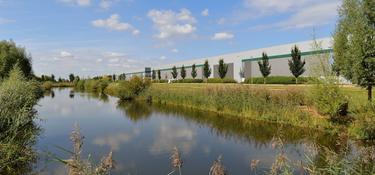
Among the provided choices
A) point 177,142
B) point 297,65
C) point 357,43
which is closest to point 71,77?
point 297,65

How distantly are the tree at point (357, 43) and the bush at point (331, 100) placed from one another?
3.58ft

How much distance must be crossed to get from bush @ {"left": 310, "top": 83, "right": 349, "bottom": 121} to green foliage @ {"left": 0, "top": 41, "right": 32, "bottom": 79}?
3129 cm

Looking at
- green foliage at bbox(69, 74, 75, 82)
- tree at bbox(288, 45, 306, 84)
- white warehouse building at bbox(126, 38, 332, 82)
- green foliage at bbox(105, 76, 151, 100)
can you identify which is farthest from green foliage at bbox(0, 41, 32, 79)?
green foliage at bbox(69, 74, 75, 82)

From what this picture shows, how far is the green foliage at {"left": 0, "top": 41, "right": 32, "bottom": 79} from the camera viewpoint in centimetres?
3769

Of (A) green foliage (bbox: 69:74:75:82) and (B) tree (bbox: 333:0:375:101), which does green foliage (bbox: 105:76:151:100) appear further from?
(A) green foliage (bbox: 69:74:75:82)

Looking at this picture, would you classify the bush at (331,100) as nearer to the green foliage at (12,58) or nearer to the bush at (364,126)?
the bush at (364,126)

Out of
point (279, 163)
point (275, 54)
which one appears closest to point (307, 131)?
point (279, 163)

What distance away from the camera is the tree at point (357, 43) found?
1439cm

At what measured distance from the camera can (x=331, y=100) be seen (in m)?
14.5

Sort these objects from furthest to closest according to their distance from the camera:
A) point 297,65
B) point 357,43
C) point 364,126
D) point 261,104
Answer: point 297,65
point 261,104
point 357,43
point 364,126

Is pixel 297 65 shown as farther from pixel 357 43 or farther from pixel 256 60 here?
pixel 357 43

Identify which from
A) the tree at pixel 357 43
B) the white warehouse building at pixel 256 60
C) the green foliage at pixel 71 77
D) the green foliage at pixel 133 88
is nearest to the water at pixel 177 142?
the tree at pixel 357 43

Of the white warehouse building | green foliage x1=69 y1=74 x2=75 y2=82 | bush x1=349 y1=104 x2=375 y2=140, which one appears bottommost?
bush x1=349 y1=104 x2=375 y2=140

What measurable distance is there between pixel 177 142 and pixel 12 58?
3452 cm
